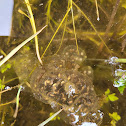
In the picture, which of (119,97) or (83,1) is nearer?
(119,97)

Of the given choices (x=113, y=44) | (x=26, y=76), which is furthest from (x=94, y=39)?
(x=26, y=76)

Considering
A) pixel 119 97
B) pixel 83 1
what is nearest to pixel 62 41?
pixel 83 1

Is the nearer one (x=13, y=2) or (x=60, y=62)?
(x=60, y=62)

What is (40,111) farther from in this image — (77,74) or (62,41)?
(62,41)

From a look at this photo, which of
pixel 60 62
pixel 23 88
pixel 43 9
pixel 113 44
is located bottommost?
pixel 23 88

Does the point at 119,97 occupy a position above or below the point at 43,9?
below

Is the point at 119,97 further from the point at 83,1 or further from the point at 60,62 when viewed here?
the point at 83,1
